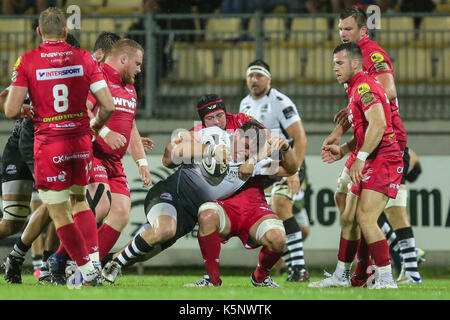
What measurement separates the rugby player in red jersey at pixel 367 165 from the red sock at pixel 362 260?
6.8 inches

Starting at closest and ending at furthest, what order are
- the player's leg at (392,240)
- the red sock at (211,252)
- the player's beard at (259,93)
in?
the red sock at (211,252), the player's leg at (392,240), the player's beard at (259,93)

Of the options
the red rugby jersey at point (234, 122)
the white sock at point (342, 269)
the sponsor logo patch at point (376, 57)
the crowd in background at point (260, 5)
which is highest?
the crowd in background at point (260, 5)

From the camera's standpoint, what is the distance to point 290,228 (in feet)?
29.8

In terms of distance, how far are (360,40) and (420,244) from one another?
356 cm

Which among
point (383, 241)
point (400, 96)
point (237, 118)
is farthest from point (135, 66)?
point (400, 96)

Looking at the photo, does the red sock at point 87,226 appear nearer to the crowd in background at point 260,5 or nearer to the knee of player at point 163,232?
the knee of player at point 163,232

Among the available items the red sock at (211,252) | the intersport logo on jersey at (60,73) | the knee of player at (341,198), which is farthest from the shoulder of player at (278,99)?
the intersport logo on jersey at (60,73)

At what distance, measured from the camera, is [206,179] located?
23.5 ft

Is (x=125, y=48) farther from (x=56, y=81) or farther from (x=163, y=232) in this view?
(x=163, y=232)

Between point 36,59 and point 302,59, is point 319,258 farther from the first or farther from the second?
point 36,59

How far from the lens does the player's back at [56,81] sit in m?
5.77

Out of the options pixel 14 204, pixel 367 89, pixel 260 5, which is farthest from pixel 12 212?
pixel 260 5

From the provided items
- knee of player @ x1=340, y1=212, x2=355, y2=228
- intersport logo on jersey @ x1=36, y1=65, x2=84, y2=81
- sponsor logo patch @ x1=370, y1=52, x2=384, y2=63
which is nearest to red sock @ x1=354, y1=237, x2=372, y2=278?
knee of player @ x1=340, y1=212, x2=355, y2=228

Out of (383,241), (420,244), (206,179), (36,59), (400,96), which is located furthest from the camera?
(400,96)
